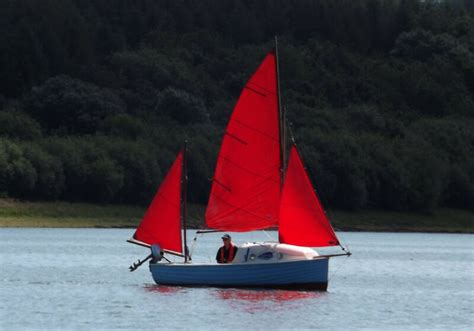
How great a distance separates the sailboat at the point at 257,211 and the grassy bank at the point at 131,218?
2473 inches

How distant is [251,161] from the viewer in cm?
6512

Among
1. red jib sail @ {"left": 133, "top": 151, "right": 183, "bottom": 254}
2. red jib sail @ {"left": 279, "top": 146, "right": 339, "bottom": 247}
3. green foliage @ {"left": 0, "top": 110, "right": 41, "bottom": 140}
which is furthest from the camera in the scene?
green foliage @ {"left": 0, "top": 110, "right": 41, "bottom": 140}

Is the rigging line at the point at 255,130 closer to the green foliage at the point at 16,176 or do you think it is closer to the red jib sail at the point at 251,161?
the red jib sail at the point at 251,161

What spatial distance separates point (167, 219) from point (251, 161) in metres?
4.35

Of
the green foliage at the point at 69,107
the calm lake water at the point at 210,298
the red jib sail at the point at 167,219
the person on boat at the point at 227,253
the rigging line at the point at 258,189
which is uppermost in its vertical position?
the green foliage at the point at 69,107

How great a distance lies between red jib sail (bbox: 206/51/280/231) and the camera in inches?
2554

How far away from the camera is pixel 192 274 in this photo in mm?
63906

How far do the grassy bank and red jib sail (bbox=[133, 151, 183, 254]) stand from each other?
6178 centimetres

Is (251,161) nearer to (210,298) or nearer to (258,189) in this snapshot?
(258,189)

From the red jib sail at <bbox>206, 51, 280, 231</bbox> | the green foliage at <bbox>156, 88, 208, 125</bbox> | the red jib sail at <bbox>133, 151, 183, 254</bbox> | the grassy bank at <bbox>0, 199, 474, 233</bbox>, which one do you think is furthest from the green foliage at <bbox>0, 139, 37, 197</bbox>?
the red jib sail at <bbox>206, 51, 280, 231</bbox>

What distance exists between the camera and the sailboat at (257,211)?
6284 cm

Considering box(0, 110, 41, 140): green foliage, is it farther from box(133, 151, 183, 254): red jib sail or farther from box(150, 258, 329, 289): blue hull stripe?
box(150, 258, 329, 289): blue hull stripe

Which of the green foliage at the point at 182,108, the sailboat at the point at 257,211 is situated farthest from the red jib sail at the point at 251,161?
the green foliage at the point at 182,108

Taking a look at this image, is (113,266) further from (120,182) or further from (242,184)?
(120,182)
